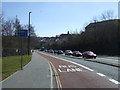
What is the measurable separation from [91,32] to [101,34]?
8794 mm

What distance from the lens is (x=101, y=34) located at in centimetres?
7056

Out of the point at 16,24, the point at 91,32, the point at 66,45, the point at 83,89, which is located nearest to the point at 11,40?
the point at 16,24

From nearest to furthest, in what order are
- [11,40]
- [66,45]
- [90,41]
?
[11,40]
[90,41]
[66,45]

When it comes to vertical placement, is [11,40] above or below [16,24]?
below

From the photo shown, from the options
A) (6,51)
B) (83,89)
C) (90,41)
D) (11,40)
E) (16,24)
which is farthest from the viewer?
(90,41)

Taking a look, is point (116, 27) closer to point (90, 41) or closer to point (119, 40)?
point (119, 40)

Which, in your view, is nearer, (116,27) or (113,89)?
(113,89)

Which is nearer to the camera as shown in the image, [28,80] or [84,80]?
[28,80]

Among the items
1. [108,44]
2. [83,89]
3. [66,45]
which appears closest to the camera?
[83,89]

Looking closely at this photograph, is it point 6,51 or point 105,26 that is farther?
point 105,26

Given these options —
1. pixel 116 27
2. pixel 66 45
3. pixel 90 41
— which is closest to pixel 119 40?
pixel 116 27

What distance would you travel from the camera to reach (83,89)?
10758mm

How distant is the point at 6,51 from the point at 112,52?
2875cm

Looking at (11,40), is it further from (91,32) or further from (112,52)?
(91,32)
